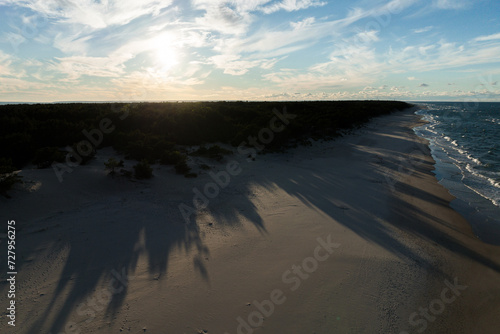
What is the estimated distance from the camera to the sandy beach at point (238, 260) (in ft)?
11.9

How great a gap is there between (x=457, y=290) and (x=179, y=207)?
662cm

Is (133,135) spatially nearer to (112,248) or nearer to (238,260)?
(112,248)

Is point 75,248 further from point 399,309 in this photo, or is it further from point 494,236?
point 494,236

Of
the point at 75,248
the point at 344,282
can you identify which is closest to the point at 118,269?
the point at 75,248

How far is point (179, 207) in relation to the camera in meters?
7.20

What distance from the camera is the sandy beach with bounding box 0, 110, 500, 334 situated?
3.63 meters

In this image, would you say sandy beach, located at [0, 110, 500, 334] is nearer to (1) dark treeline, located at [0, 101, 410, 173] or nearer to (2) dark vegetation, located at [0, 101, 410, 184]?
(2) dark vegetation, located at [0, 101, 410, 184]

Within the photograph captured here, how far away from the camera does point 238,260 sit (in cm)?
495

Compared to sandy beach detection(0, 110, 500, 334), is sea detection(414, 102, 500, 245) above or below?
below

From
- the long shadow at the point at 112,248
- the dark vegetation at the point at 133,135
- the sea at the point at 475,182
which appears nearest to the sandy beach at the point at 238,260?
the long shadow at the point at 112,248

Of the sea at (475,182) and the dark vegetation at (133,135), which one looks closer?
the sea at (475,182)

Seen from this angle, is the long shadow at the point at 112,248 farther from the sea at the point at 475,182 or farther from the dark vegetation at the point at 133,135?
the sea at the point at 475,182

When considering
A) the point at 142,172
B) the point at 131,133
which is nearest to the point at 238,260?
the point at 142,172

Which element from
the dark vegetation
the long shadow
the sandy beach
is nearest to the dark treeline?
the dark vegetation
